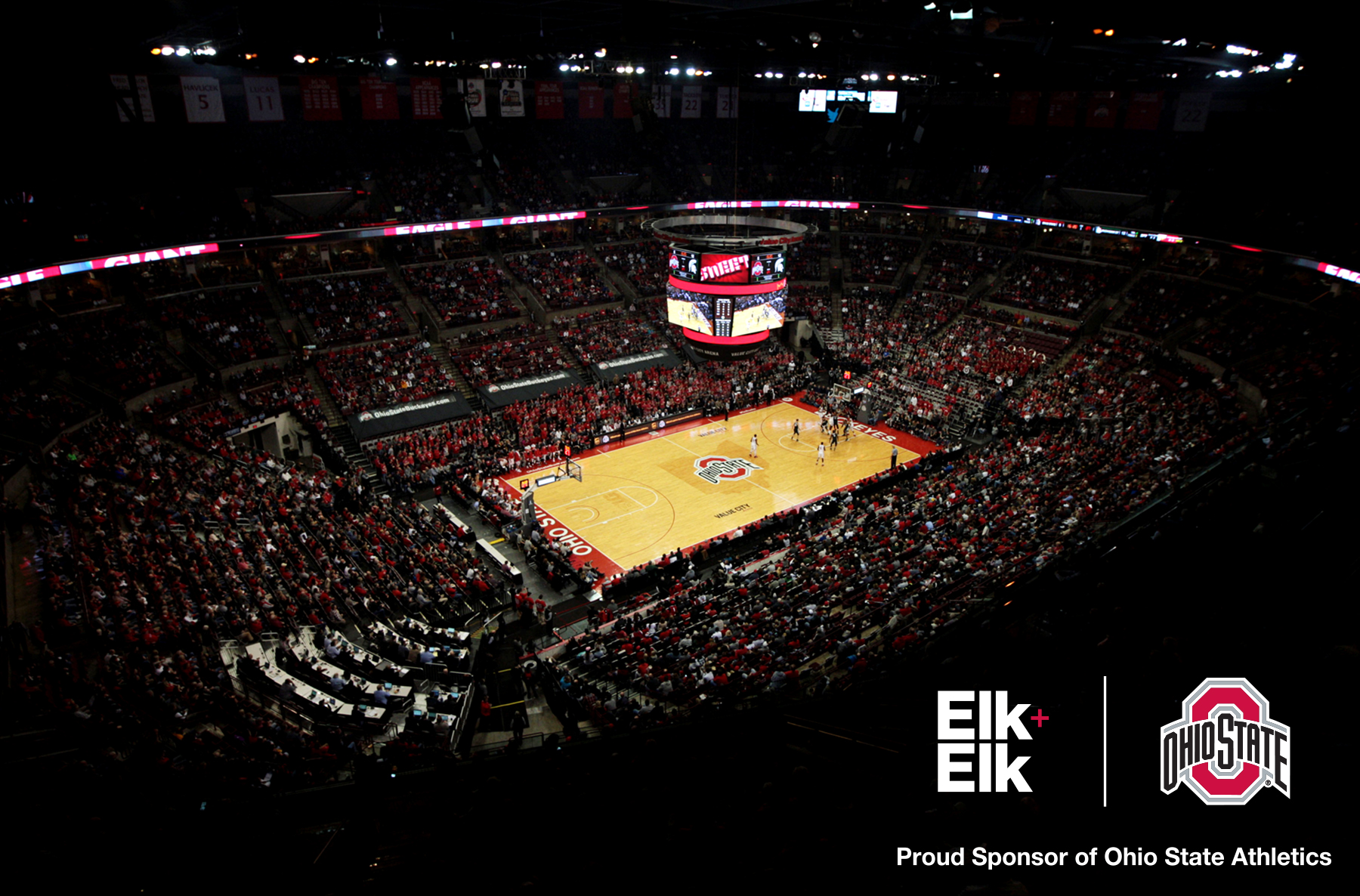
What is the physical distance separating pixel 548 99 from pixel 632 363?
13.1 m

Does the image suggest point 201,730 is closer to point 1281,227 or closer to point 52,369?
point 52,369

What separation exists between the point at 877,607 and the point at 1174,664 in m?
9.95

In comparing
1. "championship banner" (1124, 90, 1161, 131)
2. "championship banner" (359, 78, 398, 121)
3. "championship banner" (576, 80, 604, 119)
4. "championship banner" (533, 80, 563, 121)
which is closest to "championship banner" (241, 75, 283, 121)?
"championship banner" (359, 78, 398, 121)

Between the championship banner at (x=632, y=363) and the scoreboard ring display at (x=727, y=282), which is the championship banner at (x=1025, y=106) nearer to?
the scoreboard ring display at (x=727, y=282)

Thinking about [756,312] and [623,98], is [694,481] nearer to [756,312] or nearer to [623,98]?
[756,312]

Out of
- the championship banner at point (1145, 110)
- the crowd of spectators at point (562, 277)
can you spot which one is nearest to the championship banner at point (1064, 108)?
the championship banner at point (1145, 110)

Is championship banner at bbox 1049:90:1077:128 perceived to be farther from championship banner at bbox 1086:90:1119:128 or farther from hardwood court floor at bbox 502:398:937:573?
hardwood court floor at bbox 502:398:937:573

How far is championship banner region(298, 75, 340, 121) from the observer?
30881mm

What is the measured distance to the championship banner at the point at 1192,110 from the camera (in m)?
35.0

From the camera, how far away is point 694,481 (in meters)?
31.0

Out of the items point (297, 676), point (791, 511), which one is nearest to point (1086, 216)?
point (791, 511)

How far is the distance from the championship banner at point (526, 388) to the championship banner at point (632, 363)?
1.26 metres

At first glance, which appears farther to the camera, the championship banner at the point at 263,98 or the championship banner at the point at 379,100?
the championship banner at the point at 379,100

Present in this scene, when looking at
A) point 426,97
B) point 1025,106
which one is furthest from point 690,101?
point 1025,106
